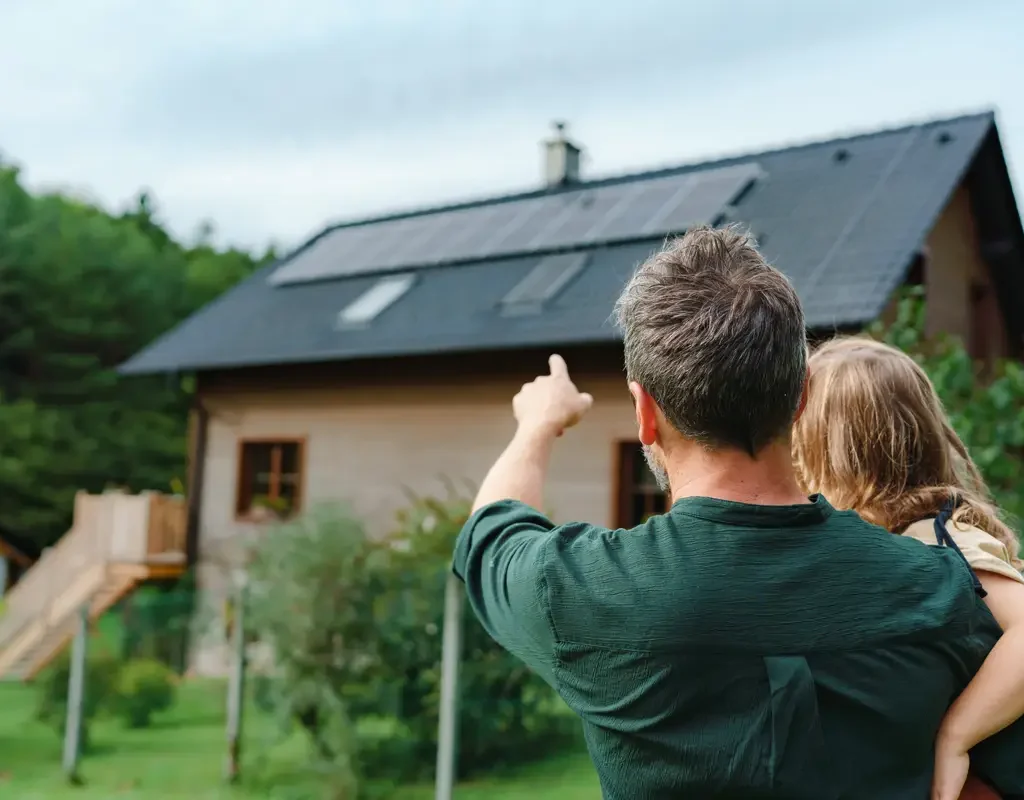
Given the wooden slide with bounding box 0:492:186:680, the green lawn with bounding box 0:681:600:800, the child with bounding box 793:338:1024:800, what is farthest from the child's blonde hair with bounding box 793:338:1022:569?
the wooden slide with bounding box 0:492:186:680

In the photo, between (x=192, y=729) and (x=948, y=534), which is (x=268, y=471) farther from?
(x=948, y=534)

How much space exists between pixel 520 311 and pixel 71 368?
73.3ft

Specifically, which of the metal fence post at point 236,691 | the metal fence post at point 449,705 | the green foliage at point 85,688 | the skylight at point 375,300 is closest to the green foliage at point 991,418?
the metal fence post at point 449,705

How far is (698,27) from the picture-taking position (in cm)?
1639

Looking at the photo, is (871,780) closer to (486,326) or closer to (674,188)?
(486,326)

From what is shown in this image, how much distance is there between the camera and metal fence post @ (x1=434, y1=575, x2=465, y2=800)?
20.2 feet

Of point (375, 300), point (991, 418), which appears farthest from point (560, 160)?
point (991, 418)

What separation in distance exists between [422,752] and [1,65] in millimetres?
29811

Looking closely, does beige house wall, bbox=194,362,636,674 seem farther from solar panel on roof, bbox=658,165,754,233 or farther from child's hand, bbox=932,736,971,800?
child's hand, bbox=932,736,971,800

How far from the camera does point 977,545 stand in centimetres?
167

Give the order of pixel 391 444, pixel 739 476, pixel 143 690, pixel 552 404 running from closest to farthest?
1. pixel 739 476
2. pixel 552 404
3. pixel 143 690
4. pixel 391 444

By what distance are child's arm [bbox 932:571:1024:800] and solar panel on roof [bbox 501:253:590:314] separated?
438 inches

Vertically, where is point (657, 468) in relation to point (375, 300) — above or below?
below

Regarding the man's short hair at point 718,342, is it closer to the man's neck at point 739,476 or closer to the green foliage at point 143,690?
the man's neck at point 739,476
